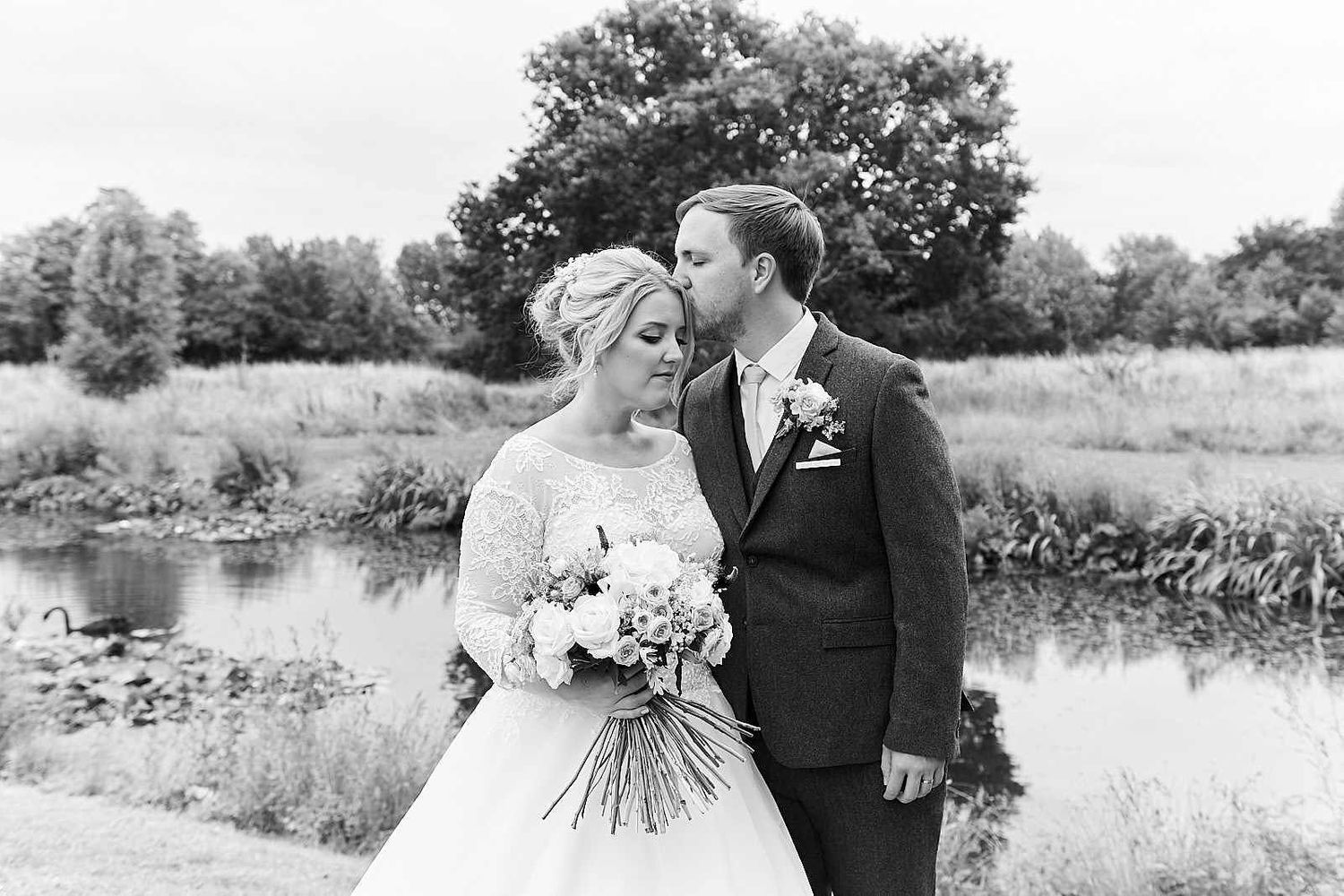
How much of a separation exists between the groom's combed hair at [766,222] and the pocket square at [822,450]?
0.44 metres

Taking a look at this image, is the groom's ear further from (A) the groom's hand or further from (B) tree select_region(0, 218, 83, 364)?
(B) tree select_region(0, 218, 83, 364)

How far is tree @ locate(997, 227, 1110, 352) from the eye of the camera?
34.8 meters

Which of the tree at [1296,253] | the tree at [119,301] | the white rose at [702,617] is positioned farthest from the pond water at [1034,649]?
the tree at [1296,253]

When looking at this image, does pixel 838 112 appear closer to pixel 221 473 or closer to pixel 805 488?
pixel 221 473

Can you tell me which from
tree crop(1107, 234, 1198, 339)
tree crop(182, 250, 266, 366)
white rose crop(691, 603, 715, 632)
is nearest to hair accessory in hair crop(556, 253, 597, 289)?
white rose crop(691, 603, 715, 632)

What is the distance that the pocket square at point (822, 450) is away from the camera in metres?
2.65

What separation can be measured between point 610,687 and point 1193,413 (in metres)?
16.4

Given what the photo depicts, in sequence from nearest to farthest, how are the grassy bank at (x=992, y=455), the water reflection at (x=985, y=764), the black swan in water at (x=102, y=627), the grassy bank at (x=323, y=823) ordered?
the grassy bank at (x=323, y=823) < the water reflection at (x=985, y=764) < the black swan in water at (x=102, y=627) < the grassy bank at (x=992, y=455)

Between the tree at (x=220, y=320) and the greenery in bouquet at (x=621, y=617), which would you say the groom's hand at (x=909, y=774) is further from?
the tree at (x=220, y=320)

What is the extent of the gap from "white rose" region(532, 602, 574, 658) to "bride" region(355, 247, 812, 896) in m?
0.19

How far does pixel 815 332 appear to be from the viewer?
9.50ft

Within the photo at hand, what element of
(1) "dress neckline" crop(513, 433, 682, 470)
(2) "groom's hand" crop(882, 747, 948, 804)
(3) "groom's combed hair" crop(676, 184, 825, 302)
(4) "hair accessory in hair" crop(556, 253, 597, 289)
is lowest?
(2) "groom's hand" crop(882, 747, 948, 804)

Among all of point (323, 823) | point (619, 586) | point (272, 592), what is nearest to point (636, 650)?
point (619, 586)

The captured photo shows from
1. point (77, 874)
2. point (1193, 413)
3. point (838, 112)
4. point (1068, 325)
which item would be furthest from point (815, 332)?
point (1068, 325)
